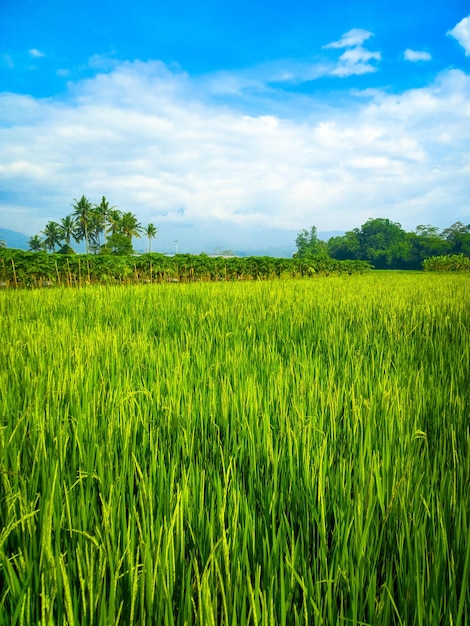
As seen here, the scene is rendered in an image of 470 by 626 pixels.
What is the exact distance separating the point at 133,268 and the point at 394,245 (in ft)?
199

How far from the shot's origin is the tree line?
64.6 m

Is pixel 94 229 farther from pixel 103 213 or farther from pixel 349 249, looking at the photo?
pixel 349 249

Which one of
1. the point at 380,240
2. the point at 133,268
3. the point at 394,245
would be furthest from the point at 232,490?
the point at 380,240

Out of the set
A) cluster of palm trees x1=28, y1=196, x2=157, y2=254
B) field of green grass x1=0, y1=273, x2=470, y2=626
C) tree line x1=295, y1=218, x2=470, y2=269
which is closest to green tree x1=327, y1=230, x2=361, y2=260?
tree line x1=295, y1=218, x2=470, y2=269

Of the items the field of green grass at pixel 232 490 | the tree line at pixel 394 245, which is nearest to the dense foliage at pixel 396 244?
the tree line at pixel 394 245

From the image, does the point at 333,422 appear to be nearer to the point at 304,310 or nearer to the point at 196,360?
the point at 196,360

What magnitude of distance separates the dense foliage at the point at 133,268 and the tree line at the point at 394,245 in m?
34.4

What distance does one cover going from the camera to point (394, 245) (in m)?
70.6

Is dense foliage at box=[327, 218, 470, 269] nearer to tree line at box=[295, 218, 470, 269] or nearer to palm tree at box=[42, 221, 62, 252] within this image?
tree line at box=[295, 218, 470, 269]

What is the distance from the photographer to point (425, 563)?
0.74 meters

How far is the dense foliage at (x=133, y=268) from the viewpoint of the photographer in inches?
664

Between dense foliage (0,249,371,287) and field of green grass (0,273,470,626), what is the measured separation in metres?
13.3

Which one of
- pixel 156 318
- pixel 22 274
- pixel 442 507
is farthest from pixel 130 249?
pixel 442 507

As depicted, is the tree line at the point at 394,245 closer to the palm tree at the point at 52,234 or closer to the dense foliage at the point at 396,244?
the dense foliage at the point at 396,244
